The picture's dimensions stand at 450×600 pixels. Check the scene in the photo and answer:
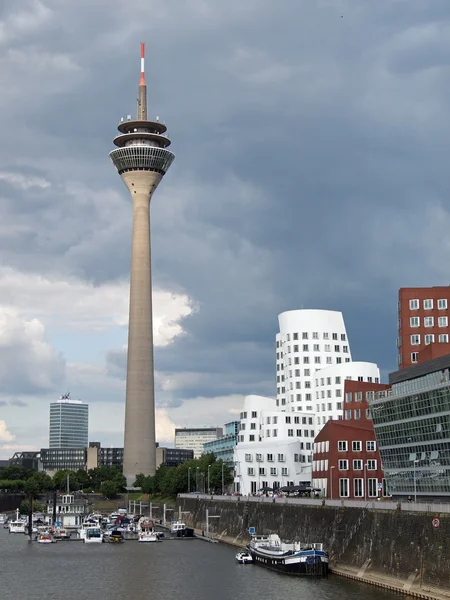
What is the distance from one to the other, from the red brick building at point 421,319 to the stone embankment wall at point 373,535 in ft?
162

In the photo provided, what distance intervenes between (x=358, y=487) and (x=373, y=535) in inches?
2329

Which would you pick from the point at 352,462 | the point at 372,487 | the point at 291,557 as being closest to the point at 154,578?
the point at 291,557

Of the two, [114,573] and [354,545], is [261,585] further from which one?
[114,573]

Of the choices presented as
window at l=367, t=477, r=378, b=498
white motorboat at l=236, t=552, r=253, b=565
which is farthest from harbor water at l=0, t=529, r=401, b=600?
window at l=367, t=477, r=378, b=498

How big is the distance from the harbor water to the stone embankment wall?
3.65 metres

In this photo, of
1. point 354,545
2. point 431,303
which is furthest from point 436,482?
point 431,303

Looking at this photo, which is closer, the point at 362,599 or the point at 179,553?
the point at 362,599

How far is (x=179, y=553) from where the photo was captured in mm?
150000

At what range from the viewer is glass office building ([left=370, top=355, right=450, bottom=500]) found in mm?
122500

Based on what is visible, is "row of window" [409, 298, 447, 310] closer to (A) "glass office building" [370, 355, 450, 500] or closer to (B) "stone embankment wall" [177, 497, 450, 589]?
(A) "glass office building" [370, 355, 450, 500]

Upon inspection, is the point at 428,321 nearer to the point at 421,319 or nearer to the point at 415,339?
the point at 421,319

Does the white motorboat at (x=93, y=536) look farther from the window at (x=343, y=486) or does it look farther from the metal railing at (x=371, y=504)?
the window at (x=343, y=486)

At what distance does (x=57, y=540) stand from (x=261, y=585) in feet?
301

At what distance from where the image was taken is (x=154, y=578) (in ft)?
386
